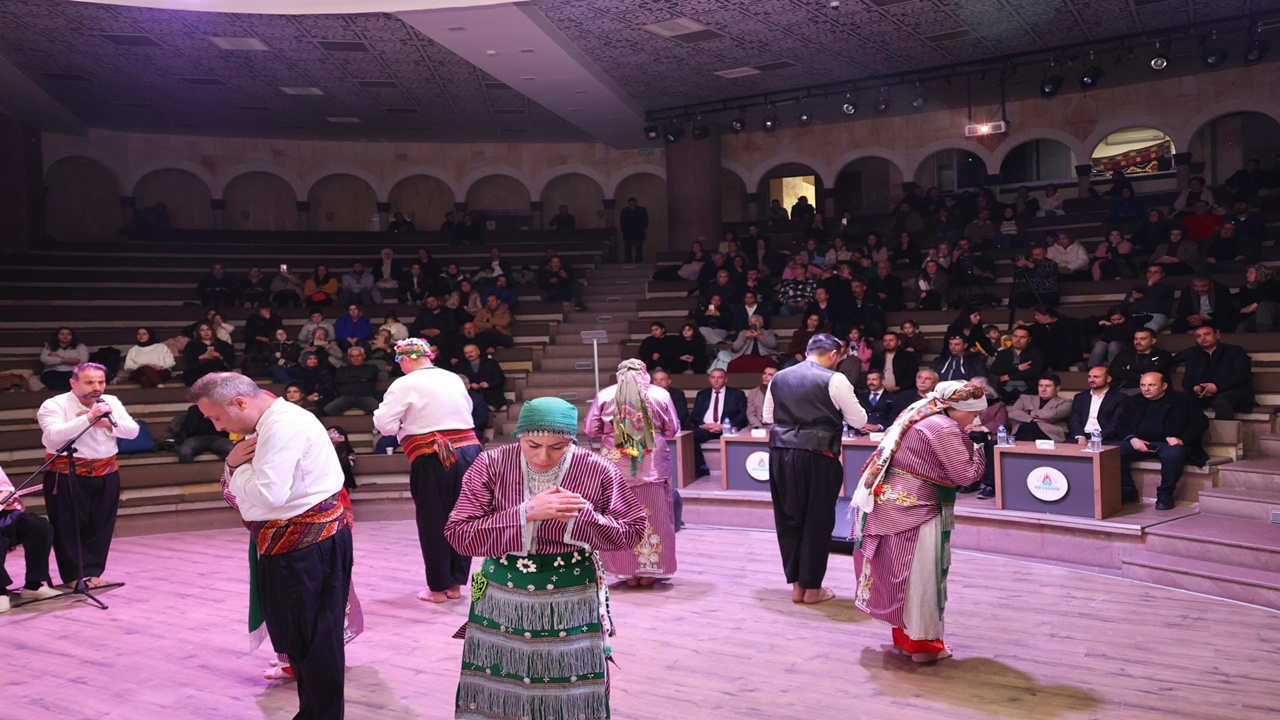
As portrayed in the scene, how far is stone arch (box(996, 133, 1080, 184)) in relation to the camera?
15867mm

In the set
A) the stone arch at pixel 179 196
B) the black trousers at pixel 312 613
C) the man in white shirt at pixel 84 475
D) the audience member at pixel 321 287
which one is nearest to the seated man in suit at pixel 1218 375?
the black trousers at pixel 312 613

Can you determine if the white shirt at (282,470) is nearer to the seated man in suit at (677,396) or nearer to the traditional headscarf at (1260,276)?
the seated man in suit at (677,396)

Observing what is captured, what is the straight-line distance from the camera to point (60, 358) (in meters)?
10.7

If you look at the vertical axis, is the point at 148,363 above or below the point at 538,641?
above

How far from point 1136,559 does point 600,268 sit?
35.1 ft

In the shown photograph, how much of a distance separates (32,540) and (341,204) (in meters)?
12.5

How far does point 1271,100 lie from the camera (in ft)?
43.7

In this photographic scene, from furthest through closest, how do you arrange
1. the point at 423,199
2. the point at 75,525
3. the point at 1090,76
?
the point at 423,199
the point at 1090,76
the point at 75,525

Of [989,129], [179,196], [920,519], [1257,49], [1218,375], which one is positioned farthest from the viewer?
[179,196]

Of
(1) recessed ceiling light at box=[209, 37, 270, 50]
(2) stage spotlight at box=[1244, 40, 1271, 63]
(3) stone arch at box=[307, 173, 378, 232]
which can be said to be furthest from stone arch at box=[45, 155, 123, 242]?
(2) stage spotlight at box=[1244, 40, 1271, 63]

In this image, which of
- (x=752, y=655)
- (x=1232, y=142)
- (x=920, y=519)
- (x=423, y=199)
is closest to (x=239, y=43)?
(x=423, y=199)

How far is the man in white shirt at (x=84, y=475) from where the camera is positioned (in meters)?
5.89

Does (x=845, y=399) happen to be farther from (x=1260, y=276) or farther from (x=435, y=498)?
(x=1260, y=276)

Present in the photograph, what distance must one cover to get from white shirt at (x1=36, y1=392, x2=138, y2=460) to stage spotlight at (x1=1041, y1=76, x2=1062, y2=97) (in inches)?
382
